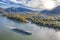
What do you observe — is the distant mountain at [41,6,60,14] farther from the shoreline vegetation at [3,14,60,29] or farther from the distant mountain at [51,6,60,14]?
the shoreline vegetation at [3,14,60,29]

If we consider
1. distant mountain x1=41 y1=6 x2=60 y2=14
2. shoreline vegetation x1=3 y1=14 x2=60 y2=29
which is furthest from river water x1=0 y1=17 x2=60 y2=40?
distant mountain x1=41 y1=6 x2=60 y2=14

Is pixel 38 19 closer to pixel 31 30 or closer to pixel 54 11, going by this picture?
pixel 31 30

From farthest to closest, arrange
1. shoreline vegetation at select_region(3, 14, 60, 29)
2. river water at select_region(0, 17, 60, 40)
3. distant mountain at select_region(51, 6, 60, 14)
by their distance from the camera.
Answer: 1. distant mountain at select_region(51, 6, 60, 14)
2. shoreline vegetation at select_region(3, 14, 60, 29)
3. river water at select_region(0, 17, 60, 40)

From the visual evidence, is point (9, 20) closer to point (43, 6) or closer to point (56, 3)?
point (43, 6)

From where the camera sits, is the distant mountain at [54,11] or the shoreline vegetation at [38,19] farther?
the distant mountain at [54,11]

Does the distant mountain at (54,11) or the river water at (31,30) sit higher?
the distant mountain at (54,11)

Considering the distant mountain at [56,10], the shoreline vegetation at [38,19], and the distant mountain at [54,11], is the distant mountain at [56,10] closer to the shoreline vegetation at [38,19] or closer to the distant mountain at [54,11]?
the distant mountain at [54,11]

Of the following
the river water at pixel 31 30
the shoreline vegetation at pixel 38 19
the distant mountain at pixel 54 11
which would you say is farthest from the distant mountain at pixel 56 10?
the river water at pixel 31 30

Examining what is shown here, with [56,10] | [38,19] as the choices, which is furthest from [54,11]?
[38,19]
